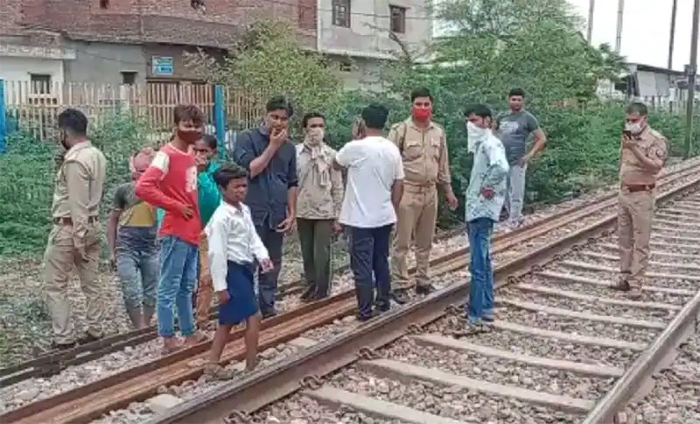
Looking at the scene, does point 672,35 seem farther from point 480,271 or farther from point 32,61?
point 480,271

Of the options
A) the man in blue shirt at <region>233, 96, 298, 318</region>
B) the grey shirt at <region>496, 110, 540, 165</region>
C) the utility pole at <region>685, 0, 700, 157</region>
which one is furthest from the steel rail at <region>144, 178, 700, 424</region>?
the utility pole at <region>685, 0, 700, 157</region>

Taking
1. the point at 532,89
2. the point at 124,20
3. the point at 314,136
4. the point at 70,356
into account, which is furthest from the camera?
the point at 124,20

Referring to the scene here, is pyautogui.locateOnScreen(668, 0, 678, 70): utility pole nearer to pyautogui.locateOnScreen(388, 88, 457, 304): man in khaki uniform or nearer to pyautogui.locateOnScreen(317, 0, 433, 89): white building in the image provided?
pyautogui.locateOnScreen(317, 0, 433, 89): white building

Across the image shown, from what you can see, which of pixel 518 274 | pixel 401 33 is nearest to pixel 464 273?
pixel 518 274

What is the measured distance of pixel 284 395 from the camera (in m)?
5.12

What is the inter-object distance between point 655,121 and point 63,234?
2601cm

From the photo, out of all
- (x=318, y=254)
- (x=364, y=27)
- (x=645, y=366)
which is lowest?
(x=645, y=366)

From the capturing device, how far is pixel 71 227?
6152 mm

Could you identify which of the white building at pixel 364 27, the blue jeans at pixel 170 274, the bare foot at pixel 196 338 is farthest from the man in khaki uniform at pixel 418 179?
the white building at pixel 364 27

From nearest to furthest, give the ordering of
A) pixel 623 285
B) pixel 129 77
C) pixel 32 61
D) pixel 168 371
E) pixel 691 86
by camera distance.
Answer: pixel 168 371, pixel 623 285, pixel 32 61, pixel 691 86, pixel 129 77

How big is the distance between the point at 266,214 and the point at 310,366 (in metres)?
1.75

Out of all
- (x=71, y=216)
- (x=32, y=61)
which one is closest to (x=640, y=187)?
(x=71, y=216)

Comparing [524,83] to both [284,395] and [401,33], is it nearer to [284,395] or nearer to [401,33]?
[284,395]

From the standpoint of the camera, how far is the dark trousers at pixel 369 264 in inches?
263
